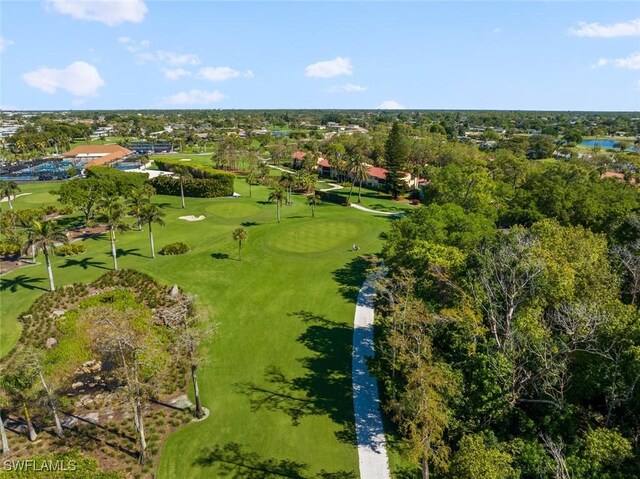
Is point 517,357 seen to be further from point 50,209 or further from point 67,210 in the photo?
point 50,209

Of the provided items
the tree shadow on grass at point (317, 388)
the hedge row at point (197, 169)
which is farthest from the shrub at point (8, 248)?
the tree shadow on grass at point (317, 388)

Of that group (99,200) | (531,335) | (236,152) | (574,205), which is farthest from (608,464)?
(236,152)

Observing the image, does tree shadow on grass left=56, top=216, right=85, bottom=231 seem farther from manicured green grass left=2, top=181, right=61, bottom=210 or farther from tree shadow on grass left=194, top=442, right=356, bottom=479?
tree shadow on grass left=194, top=442, right=356, bottom=479

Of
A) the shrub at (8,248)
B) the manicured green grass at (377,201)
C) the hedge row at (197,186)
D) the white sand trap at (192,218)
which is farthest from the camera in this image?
the hedge row at (197,186)

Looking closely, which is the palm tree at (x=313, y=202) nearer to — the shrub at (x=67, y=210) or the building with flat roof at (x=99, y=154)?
the shrub at (x=67, y=210)

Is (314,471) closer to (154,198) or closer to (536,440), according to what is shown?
(536,440)
